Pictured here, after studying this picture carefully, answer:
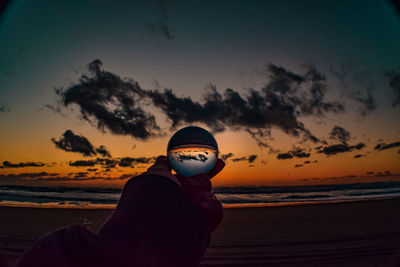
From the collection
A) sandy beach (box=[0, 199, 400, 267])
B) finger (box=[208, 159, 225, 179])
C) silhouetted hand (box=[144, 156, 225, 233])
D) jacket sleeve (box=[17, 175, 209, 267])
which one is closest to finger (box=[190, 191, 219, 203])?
silhouetted hand (box=[144, 156, 225, 233])

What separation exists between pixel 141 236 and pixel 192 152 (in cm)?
145

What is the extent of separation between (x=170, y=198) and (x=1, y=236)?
8.38 m

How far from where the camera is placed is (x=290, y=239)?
6.08 m

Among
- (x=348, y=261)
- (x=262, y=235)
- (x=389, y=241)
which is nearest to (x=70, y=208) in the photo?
(x=262, y=235)

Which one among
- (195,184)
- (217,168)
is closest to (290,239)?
(217,168)

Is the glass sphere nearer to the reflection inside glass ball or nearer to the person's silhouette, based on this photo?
the reflection inside glass ball

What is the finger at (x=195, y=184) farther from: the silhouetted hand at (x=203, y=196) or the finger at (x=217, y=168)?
the finger at (x=217, y=168)

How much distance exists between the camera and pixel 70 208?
12070 millimetres

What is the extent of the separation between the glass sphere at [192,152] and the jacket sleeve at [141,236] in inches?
45.0

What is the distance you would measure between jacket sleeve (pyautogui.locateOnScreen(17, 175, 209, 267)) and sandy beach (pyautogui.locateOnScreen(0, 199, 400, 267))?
3289 millimetres

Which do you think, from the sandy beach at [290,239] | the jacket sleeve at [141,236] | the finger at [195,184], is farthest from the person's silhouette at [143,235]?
the sandy beach at [290,239]

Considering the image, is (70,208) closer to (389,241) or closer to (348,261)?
(348,261)

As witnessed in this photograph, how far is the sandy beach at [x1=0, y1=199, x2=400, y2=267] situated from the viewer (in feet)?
15.4

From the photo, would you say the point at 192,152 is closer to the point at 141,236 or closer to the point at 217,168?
the point at 217,168
